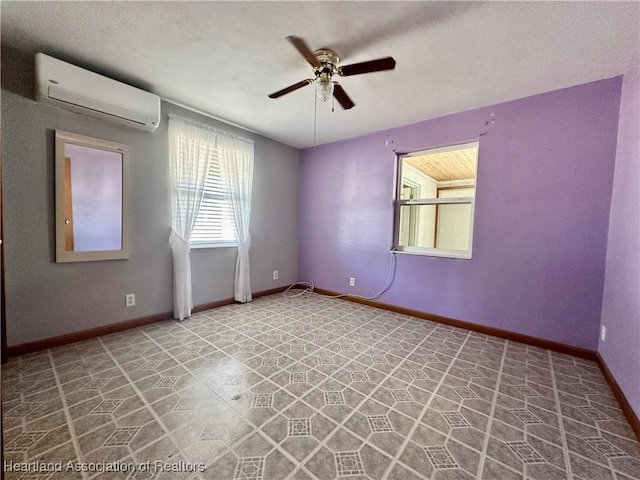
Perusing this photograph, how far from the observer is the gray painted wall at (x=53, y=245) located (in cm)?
206

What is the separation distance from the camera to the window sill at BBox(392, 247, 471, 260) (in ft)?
9.62

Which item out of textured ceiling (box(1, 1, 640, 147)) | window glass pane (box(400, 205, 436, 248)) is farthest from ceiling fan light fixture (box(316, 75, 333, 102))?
window glass pane (box(400, 205, 436, 248))

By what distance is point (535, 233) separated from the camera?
99.1 inches

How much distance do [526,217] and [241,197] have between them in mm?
3239

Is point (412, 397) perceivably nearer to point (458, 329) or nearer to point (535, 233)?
point (458, 329)

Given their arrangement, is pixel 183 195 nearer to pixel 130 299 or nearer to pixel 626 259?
pixel 130 299

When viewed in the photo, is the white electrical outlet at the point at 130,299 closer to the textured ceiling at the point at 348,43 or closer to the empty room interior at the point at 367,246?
the empty room interior at the point at 367,246

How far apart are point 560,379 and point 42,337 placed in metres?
4.17

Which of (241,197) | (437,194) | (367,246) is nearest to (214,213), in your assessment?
(241,197)

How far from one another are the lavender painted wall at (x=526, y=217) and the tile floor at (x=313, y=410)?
45 centimetres

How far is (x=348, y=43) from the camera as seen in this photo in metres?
1.91

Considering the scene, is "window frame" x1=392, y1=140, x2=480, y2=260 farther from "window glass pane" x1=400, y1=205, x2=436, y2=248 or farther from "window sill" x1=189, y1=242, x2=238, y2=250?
"window sill" x1=189, y1=242, x2=238, y2=250

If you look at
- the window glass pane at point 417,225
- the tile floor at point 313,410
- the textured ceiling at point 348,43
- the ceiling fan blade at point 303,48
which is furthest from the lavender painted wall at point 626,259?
the ceiling fan blade at point 303,48

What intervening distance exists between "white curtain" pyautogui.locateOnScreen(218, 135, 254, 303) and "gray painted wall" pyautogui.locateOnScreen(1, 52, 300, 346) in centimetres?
14
